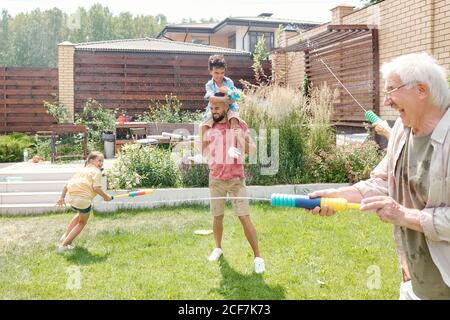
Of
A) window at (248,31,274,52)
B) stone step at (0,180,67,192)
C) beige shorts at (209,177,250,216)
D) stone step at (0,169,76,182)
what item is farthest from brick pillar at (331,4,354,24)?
window at (248,31,274,52)

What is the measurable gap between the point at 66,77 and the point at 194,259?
9466 millimetres

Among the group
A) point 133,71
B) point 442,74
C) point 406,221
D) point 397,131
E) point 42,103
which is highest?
point 133,71

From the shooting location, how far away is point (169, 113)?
11.3 metres

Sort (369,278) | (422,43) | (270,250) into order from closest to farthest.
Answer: (369,278) → (270,250) → (422,43)

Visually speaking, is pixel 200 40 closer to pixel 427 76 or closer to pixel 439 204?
pixel 427 76

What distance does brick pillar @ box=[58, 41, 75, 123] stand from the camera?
40.2 ft

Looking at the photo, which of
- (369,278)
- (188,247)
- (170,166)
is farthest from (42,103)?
(369,278)

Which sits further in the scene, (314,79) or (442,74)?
(314,79)

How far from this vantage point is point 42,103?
12.5 metres

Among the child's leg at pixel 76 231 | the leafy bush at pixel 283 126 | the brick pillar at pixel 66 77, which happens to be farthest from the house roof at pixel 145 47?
the child's leg at pixel 76 231

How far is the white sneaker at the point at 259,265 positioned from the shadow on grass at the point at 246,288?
43 millimetres

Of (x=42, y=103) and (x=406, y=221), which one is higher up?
(x=42, y=103)
